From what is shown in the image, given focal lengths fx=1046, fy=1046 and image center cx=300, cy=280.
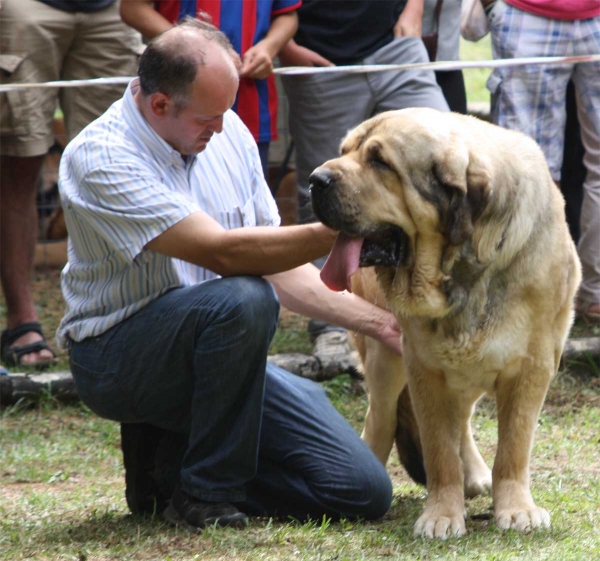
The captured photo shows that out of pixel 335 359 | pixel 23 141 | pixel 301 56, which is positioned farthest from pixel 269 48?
pixel 335 359

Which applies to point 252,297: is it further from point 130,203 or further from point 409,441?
point 409,441

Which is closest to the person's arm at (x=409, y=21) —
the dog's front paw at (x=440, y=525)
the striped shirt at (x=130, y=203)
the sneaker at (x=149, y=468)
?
the striped shirt at (x=130, y=203)

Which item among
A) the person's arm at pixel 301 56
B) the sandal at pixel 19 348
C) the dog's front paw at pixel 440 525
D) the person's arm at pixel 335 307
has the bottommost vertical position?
the sandal at pixel 19 348

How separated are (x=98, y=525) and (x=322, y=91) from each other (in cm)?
270

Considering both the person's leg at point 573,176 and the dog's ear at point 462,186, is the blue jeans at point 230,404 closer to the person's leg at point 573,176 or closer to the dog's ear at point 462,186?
the dog's ear at point 462,186

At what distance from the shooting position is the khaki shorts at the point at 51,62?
5.33m

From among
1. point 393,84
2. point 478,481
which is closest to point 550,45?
point 393,84

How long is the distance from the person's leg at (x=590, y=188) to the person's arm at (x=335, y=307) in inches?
93.4

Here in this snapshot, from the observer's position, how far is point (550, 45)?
5.50 metres

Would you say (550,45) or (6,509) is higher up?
(550,45)

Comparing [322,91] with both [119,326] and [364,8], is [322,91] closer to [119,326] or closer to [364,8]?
[364,8]

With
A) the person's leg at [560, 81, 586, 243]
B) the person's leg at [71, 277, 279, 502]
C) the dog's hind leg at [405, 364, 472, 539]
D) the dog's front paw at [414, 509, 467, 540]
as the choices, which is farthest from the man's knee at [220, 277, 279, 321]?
the person's leg at [560, 81, 586, 243]

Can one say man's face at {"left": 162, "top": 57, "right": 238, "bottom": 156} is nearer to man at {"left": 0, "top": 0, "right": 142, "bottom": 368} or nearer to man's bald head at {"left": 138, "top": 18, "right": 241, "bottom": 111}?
man's bald head at {"left": 138, "top": 18, "right": 241, "bottom": 111}

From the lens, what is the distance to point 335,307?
12.6 ft
